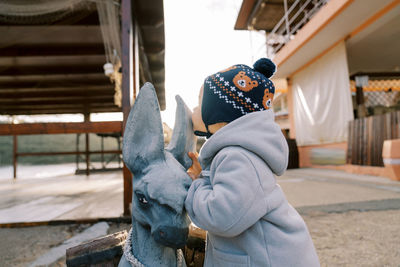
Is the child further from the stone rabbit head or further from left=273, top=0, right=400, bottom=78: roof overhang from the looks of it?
left=273, top=0, right=400, bottom=78: roof overhang

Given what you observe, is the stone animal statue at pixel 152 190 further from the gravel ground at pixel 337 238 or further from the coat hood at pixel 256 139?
the gravel ground at pixel 337 238

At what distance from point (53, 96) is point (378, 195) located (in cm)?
660

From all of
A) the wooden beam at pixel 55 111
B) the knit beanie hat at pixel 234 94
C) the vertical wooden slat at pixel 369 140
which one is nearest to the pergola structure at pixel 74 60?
the wooden beam at pixel 55 111

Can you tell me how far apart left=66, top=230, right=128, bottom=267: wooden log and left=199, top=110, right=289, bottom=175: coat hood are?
0.59 meters

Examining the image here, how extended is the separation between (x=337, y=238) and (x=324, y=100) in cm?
574

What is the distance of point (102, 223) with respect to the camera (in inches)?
79.8

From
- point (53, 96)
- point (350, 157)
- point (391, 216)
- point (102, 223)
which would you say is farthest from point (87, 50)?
point (350, 157)

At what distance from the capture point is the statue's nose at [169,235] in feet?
2.34

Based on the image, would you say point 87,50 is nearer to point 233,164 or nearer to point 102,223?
point 102,223

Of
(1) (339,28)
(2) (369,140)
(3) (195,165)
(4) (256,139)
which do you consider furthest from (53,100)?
(2) (369,140)

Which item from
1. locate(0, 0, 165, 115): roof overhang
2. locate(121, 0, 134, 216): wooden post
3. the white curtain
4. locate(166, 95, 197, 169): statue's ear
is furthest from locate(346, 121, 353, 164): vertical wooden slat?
locate(166, 95, 197, 169): statue's ear

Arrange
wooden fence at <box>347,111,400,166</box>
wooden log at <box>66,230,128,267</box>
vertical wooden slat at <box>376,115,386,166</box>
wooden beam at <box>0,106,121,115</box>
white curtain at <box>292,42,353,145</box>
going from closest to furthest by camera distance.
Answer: wooden log at <box>66,230,128,267</box>
wooden fence at <box>347,111,400,166</box>
vertical wooden slat at <box>376,115,386,166</box>
white curtain at <box>292,42,353,145</box>
wooden beam at <box>0,106,121,115</box>

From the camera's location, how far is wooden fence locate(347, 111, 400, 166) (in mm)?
4297

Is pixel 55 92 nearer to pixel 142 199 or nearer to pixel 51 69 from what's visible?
pixel 51 69
